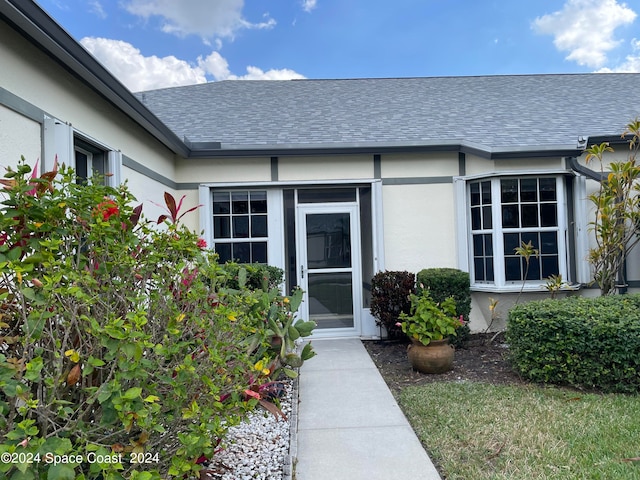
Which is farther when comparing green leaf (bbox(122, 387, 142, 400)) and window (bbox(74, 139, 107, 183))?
window (bbox(74, 139, 107, 183))

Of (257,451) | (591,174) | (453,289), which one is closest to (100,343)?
(257,451)

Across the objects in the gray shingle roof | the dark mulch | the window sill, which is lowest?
the dark mulch

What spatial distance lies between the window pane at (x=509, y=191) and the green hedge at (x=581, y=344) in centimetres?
228

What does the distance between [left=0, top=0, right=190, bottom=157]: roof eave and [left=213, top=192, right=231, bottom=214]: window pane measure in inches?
80.1

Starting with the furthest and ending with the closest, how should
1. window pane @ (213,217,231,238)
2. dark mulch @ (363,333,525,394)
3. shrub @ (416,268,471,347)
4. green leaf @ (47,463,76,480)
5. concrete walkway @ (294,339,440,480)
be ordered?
window pane @ (213,217,231,238) → shrub @ (416,268,471,347) → dark mulch @ (363,333,525,394) → concrete walkway @ (294,339,440,480) → green leaf @ (47,463,76,480)

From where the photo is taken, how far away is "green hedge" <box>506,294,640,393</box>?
418 centimetres

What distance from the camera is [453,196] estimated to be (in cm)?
691

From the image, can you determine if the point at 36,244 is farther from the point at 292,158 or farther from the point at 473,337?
the point at 473,337

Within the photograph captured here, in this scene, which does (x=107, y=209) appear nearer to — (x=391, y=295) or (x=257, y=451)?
(x=257, y=451)

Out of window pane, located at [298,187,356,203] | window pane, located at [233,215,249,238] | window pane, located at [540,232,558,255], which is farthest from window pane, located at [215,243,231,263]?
window pane, located at [540,232,558,255]

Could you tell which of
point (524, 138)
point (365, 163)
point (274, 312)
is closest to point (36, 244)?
point (274, 312)

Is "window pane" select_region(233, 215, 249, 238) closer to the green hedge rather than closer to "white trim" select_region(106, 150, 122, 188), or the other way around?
"white trim" select_region(106, 150, 122, 188)

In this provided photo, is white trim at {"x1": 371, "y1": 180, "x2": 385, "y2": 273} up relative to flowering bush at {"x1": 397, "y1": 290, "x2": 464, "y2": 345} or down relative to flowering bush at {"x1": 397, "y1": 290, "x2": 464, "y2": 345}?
up

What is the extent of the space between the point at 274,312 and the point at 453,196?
401cm
